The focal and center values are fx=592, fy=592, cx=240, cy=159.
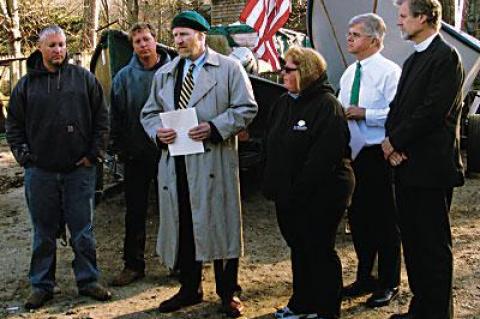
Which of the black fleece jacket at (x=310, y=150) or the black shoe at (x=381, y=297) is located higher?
the black fleece jacket at (x=310, y=150)

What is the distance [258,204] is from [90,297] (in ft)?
10.3

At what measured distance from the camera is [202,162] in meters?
3.91

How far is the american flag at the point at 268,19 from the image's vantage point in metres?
7.62

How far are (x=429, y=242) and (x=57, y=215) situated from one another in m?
2.53

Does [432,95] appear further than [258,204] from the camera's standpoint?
No

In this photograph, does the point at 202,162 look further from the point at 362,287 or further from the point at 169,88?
the point at 362,287

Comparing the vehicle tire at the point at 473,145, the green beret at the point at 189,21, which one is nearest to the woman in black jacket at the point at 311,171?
the green beret at the point at 189,21

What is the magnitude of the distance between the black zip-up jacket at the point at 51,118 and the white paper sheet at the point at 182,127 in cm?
62

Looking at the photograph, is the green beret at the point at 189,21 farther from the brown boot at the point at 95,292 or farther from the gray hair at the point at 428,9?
the brown boot at the point at 95,292

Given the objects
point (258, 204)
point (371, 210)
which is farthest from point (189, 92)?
point (258, 204)

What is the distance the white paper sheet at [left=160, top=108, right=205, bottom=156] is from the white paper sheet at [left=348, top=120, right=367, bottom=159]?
1039mm

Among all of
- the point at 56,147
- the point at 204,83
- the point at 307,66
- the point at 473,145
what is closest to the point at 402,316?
the point at 307,66

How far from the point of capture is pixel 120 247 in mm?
5648

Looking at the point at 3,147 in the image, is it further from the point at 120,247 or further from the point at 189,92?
the point at 189,92
